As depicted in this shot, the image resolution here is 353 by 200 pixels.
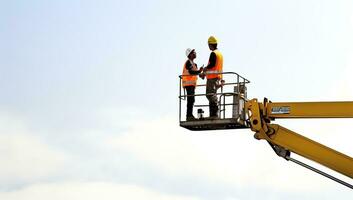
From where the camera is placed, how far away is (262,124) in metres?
21.4

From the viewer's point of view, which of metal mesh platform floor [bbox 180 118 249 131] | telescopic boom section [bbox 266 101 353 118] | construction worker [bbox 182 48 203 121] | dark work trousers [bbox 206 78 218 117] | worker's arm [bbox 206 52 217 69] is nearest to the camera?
telescopic boom section [bbox 266 101 353 118]

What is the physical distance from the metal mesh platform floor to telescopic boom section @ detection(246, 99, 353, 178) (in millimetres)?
424

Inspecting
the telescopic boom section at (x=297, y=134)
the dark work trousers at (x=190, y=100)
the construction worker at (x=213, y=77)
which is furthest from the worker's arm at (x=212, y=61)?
the telescopic boom section at (x=297, y=134)

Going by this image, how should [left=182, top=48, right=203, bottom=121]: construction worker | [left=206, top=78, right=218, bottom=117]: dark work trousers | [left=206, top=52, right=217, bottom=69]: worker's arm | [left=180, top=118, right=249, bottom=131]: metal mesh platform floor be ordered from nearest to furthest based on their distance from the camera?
[left=180, top=118, right=249, bottom=131]: metal mesh platform floor → [left=206, top=78, right=218, bottom=117]: dark work trousers → [left=206, top=52, right=217, bottom=69]: worker's arm → [left=182, top=48, right=203, bottom=121]: construction worker

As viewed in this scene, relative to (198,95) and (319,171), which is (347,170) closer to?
(319,171)

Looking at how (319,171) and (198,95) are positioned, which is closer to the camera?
(319,171)

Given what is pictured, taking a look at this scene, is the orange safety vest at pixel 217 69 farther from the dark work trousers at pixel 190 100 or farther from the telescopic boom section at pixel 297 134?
the telescopic boom section at pixel 297 134

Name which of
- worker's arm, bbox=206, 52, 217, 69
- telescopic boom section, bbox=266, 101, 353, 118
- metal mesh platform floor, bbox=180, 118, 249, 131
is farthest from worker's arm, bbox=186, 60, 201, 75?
telescopic boom section, bbox=266, 101, 353, 118

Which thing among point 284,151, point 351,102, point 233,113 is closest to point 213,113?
point 233,113

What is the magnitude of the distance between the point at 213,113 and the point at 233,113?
60cm

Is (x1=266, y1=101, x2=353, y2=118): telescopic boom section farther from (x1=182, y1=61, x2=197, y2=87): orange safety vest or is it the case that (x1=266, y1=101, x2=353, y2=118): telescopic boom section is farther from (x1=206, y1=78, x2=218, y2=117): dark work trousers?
(x1=182, y1=61, x2=197, y2=87): orange safety vest

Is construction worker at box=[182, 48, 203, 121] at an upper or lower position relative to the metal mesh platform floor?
upper

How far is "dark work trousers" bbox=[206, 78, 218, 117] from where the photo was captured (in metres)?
22.1

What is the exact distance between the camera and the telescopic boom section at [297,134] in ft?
67.6
